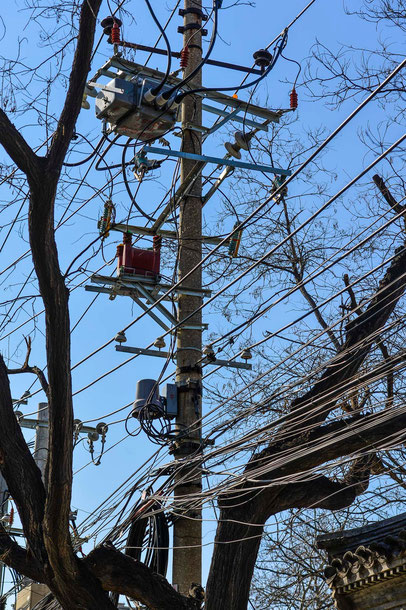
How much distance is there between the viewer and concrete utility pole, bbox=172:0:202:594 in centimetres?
866

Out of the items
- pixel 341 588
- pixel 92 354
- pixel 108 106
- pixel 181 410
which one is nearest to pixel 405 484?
pixel 341 588

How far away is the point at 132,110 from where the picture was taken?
335 inches

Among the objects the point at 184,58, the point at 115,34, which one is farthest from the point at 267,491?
the point at 184,58

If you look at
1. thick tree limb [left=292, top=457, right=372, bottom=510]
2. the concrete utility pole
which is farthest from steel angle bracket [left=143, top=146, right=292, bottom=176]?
thick tree limb [left=292, top=457, right=372, bottom=510]

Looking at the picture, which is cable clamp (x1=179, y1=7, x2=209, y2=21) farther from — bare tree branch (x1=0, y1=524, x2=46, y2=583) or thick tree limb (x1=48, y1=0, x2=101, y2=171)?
bare tree branch (x1=0, y1=524, x2=46, y2=583)

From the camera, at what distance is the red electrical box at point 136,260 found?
9836 millimetres

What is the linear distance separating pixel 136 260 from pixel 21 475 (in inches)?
121

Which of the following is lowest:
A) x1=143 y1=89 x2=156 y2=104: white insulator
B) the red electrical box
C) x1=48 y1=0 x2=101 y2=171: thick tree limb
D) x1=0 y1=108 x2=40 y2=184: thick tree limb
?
x1=0 y1=108 x2=40 y2=184: thick tree limb

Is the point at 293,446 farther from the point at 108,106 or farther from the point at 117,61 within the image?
the point at 117,61

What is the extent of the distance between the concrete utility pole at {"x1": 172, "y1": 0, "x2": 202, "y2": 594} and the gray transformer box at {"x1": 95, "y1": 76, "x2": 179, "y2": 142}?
1.51 metres

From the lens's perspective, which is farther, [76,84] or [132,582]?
[132,582]

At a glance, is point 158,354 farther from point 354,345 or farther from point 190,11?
point 190,11

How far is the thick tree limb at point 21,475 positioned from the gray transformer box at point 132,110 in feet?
8.40

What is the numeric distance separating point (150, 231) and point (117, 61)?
195 centimetres
